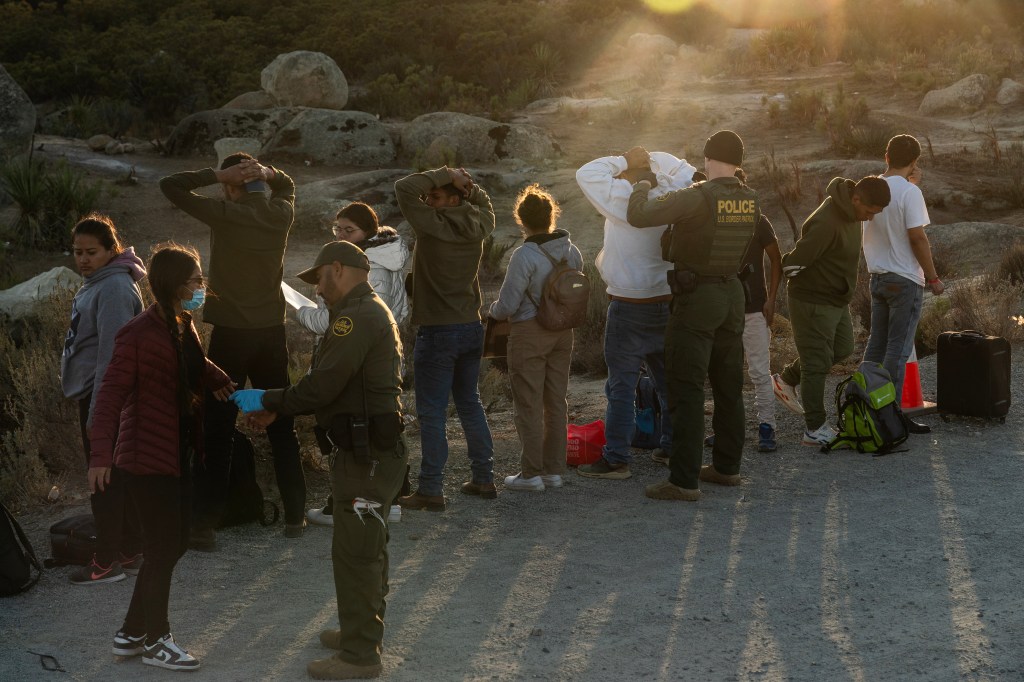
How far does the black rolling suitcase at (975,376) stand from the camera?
7570 mm

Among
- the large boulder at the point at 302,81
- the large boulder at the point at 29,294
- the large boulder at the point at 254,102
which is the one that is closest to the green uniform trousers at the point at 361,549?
the large boulder at the point at 29,294

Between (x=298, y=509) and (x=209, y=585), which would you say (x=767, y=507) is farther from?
(x=209, y=585)

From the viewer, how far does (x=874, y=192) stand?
6691mm

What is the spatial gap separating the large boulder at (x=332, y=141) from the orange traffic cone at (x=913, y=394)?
14832 millimetres

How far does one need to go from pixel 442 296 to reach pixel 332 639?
2.09m

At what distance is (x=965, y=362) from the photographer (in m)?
7.66

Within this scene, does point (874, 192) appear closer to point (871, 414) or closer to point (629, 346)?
point (871, 414)

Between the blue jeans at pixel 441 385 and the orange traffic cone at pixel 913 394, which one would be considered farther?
the orange traffic cone at pixel 913 394

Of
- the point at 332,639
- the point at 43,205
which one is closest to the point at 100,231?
the point at 332,639

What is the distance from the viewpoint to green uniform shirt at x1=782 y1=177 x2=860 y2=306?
6922 mm

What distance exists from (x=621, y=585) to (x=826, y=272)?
281 centimetres

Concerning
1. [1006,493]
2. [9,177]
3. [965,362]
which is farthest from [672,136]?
[1006,493]

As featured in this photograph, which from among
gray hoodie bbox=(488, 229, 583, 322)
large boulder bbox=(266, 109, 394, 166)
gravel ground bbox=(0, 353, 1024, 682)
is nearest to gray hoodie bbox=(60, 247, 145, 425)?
gravel ground bbox=(0, 353, 1024, 682)

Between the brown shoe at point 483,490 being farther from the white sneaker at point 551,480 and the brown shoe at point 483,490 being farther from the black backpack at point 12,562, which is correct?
the black backpack at point 12,562
